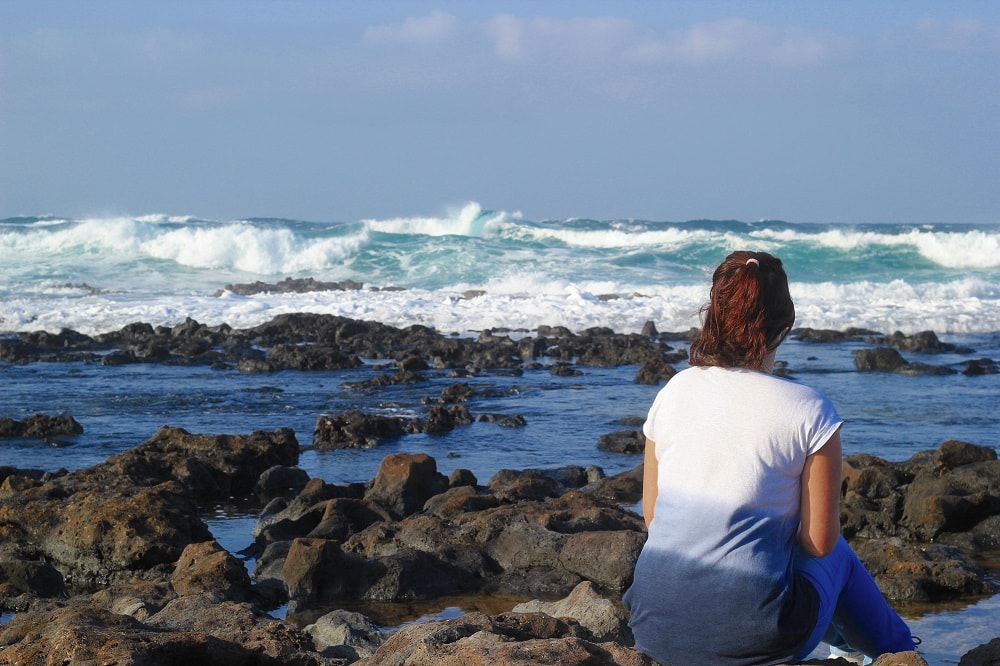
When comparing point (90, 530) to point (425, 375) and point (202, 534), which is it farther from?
point (425, 375)

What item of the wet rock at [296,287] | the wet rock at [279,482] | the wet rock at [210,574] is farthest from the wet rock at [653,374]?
the wet rock at [296,287]

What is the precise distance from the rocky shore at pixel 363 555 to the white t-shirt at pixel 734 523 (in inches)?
8.7

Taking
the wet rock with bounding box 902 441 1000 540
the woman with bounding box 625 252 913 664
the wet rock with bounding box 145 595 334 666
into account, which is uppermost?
the woman with bounding box 625 252 913 664

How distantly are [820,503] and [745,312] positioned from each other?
525 mm

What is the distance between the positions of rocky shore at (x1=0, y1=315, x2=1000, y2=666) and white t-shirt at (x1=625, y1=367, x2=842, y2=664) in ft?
0.72

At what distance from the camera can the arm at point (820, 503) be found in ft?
9.70

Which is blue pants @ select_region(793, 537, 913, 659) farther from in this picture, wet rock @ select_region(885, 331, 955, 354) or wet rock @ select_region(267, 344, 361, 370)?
wet rock @ select_region(885, 331, 955, 354)

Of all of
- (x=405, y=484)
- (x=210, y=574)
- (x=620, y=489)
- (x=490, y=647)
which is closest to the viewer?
(x=490, y=647)

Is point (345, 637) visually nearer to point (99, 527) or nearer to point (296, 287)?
point (99, 527)

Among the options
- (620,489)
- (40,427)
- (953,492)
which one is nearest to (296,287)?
(40,427)

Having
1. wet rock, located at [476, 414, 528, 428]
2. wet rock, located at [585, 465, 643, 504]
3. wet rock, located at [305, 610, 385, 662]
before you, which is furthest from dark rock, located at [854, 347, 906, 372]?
wet rock, located at [305, 610, 385, 662]

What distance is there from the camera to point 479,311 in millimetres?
24125

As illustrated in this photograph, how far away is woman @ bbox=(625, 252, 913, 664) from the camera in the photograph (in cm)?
293

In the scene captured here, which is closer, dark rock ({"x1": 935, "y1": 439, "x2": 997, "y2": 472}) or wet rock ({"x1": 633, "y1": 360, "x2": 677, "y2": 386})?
dark rock ({"x1": 935, "y1": 439, "x2": 997, "y2": 472})
